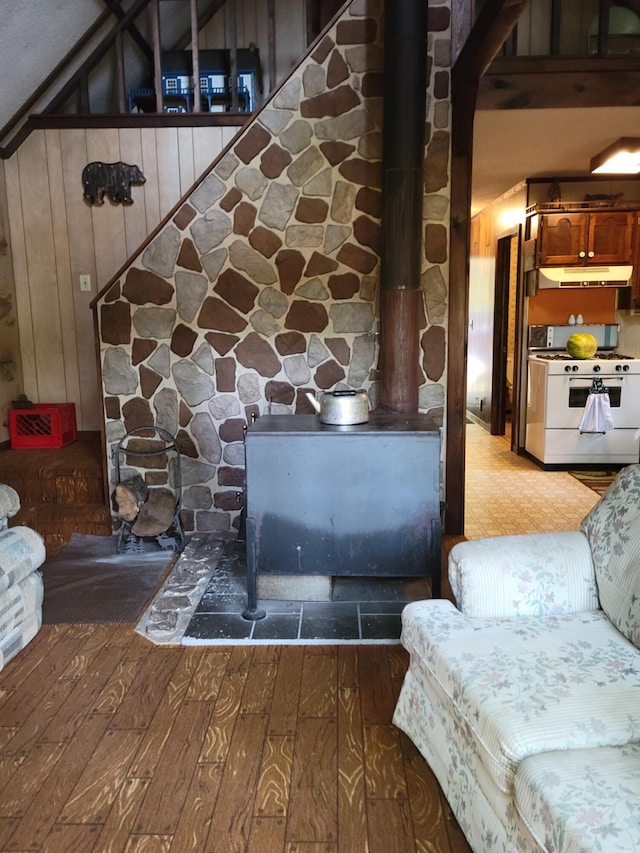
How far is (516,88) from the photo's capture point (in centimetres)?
350

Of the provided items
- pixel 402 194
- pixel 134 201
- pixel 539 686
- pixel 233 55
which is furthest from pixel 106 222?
pixel 539 686

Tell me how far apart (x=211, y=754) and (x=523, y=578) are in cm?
102

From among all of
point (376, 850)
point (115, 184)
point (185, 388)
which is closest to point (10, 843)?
point (376, 850)

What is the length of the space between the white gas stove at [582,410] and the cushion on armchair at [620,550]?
10.7 ft

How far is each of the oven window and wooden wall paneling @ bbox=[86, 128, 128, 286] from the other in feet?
11.3

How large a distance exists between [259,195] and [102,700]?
2.52 m

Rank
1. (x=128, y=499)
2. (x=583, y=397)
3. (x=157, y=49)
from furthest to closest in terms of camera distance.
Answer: (x=583, y=397) → (x=157, y=49) → (x=128, y=499)

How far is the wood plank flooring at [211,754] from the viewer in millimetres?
1592

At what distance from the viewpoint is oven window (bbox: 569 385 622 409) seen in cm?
502

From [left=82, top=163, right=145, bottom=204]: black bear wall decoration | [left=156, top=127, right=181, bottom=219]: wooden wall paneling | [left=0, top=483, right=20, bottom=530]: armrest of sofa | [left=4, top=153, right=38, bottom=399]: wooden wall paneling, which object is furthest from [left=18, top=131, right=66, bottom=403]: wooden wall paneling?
[left=0, top=483, right=20, bottom=530]: armrest of sofa

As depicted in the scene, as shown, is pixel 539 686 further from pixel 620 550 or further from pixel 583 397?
pixel 583 397

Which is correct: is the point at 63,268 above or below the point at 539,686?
above

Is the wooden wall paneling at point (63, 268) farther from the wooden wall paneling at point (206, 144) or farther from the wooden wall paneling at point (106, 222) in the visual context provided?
the wooden wall paneling at point (206, 144)

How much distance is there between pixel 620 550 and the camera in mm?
1778
